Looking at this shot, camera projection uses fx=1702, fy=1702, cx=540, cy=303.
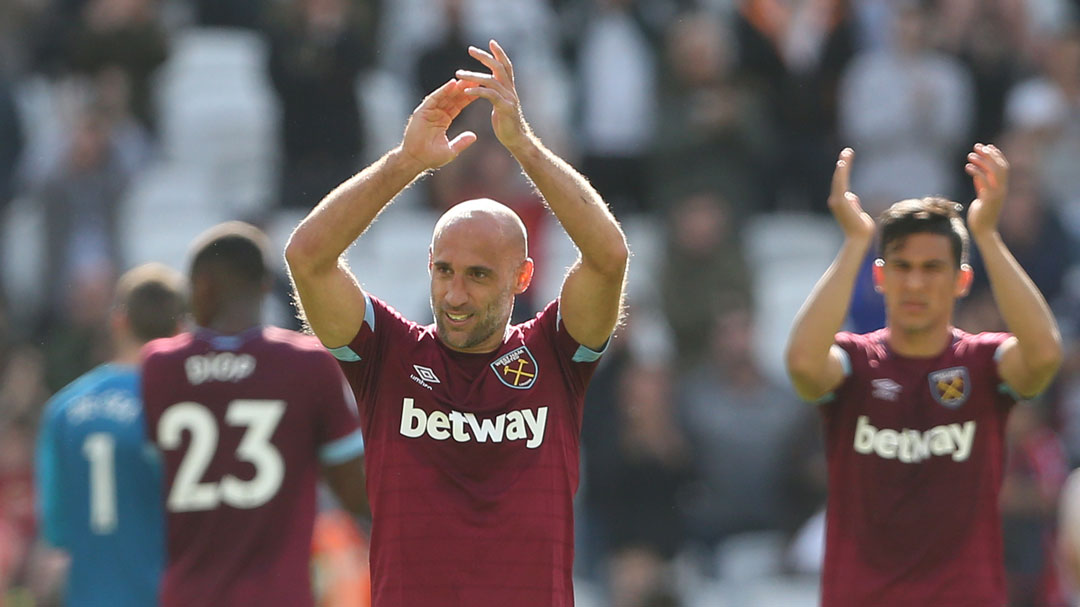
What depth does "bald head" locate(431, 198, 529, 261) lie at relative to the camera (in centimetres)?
571

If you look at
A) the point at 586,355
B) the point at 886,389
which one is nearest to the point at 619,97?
the point at 886,389

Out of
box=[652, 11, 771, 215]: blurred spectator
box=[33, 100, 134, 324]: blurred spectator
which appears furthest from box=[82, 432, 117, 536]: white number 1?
box=[652, 11, 771, 215]: blurred spectator

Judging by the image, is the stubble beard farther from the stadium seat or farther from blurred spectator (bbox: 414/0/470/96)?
the stadium seat

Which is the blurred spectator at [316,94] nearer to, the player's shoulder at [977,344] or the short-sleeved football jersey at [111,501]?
the short-sleeved football jersey at [111,501]

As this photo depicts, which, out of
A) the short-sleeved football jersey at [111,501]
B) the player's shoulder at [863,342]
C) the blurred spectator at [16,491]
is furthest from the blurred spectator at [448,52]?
the player's shoulder at [863,342]

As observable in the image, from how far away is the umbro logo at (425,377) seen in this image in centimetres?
575

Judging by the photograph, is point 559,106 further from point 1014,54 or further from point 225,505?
point 225,505

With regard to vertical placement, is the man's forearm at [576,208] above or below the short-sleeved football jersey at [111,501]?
above

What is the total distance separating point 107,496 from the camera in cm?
745

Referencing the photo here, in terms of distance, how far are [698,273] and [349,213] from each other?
297 inches

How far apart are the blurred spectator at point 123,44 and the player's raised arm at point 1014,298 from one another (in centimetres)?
885

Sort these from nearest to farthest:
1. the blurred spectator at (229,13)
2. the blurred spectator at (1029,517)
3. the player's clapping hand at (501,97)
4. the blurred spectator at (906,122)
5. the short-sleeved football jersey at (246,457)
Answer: the player's clapping hand at (501,97)
the short-sleeved football jersey at (246,457)
the blurred spectator at (1029,517)
the blurred spectator at (906,122)
the blurred spectator at (229,13)

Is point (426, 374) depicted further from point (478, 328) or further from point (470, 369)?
point (478, 328)

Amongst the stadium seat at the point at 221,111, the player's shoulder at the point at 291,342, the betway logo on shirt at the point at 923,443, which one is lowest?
the betway logo on shirt at the point at 923,443
